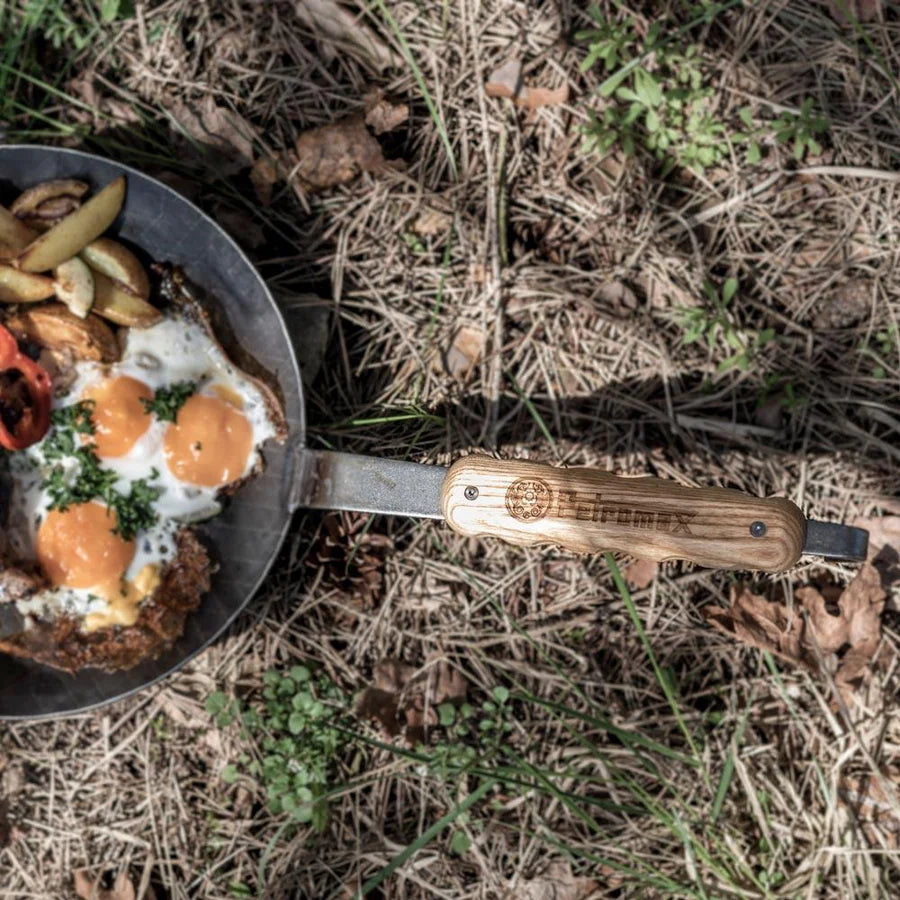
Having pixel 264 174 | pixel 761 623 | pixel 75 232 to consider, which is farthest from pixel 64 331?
pixel 761 623

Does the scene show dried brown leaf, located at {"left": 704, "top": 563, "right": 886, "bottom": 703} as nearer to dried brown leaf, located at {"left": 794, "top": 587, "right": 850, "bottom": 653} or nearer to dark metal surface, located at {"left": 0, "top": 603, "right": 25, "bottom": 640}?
dried brown leaf, located at {"left": 794, "top": 587, "right": 850, "bottom": 653}

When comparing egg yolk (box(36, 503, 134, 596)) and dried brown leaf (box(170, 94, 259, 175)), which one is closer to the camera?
egg yolk (box(36, 503, 134, 596))

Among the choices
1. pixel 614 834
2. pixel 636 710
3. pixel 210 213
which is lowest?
pixel 614 834

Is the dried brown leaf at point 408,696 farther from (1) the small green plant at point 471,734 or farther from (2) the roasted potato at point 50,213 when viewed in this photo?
(2) the roasted potato at point 50,213

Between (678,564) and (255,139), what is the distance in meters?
2.83

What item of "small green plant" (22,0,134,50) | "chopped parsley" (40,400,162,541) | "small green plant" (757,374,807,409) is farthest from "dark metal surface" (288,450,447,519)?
"small green plant" (22,0,134,50)

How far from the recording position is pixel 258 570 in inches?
158

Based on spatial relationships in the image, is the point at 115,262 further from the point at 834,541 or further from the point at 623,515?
the point at 834,541

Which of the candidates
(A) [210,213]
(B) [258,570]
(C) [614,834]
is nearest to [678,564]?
(C) [614,834]

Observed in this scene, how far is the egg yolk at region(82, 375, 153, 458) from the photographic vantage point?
3.94m

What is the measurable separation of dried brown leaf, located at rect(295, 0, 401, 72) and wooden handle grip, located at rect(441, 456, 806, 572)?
2.54 meters

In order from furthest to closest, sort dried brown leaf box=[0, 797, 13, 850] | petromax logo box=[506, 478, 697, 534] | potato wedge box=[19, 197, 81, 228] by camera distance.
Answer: dried brown leaf box=[0, 797, 13, 850], potato wedge box=[19, 197, 81, 228], petromax logo box=[506, 478, 697, 534]

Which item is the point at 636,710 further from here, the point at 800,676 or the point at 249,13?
the point at 249,13

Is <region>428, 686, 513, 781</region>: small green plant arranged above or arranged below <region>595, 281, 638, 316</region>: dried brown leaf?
below
